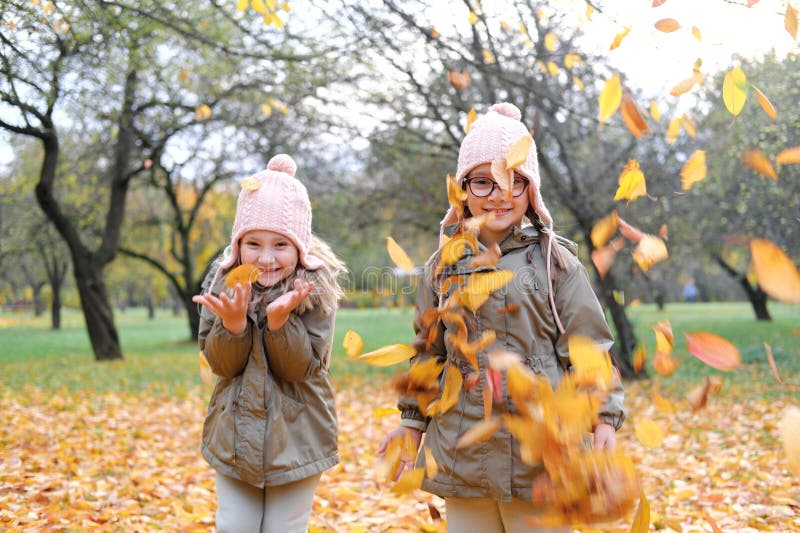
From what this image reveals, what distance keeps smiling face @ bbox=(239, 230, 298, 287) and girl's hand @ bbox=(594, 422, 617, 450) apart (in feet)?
4.17

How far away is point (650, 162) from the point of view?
988cm

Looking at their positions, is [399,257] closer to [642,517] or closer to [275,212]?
[275,212]

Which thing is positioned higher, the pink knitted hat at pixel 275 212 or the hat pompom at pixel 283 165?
the hat pompom at pixel 283 165

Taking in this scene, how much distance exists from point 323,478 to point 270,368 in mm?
2763

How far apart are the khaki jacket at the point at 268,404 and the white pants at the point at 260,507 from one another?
3.5 inches

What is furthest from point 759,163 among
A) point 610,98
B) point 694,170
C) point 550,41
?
point 550,41

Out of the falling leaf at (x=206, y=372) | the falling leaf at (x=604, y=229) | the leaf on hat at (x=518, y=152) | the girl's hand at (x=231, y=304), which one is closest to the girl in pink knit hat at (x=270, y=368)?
the girl's hand at (x=231, y=304)

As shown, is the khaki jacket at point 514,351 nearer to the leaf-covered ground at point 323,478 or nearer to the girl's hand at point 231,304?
the leaf-covered ground at point 323,478

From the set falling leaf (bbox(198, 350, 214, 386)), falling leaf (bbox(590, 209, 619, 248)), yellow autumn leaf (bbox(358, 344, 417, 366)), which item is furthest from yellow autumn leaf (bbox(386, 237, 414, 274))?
falling leaf (bbox(198, 350, 214, 386))

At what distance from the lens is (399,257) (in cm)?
221

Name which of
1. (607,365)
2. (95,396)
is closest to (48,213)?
(95,396)

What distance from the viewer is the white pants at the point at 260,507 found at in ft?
7.84

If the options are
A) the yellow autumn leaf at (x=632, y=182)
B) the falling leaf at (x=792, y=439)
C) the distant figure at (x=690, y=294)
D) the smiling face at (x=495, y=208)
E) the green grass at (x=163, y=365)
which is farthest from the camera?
the distant figure at (x=690, y=294)

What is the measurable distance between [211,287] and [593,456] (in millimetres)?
1567
